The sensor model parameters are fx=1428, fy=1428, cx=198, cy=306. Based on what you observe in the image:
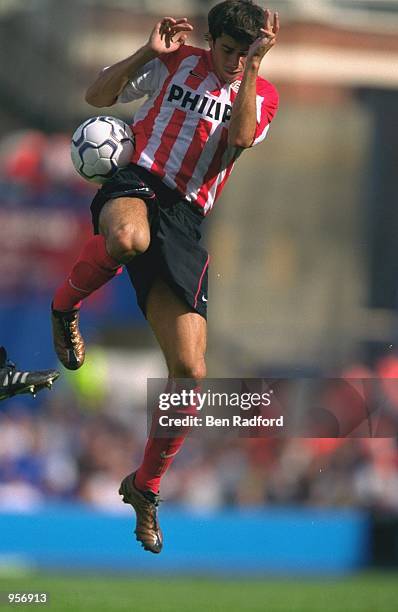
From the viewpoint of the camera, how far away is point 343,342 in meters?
17.3

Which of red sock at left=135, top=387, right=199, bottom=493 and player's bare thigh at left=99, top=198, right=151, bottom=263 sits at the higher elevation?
player's bare thigh at left=99, top=198, right=151, bottom=263

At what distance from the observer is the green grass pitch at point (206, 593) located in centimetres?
1219

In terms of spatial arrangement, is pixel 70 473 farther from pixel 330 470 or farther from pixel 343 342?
pixel 343 342

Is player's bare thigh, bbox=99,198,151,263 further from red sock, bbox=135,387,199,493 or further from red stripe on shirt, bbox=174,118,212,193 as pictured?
red sock, bbox=135,387,199,493

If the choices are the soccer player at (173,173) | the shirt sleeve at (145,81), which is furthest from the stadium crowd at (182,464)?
the shirt sleeve at (145,81)

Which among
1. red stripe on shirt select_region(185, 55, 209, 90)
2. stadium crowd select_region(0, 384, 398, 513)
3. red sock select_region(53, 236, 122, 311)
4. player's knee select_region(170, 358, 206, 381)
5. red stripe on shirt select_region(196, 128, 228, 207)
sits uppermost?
stadium crowd select_region(0, 384, 398, 513)

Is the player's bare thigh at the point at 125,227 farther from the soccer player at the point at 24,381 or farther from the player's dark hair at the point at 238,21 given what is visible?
the player's dark hair at the point at 238,21

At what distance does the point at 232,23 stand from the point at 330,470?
29.6ft

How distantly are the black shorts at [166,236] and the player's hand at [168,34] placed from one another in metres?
0.62

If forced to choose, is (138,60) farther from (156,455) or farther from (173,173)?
(156,455)

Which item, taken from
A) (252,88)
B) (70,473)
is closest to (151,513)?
(252,88)

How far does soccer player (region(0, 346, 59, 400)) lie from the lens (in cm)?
713

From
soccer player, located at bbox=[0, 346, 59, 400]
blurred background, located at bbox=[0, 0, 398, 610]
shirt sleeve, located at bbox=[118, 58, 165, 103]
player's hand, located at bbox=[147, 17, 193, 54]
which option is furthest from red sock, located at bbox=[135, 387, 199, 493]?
blurred background, located at bbox=[0, 0, 398, 610]

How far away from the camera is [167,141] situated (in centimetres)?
702
